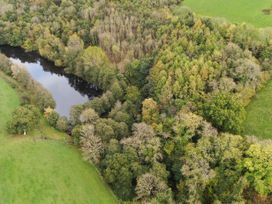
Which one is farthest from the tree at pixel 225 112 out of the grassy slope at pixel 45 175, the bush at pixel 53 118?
the bush at pixel 53 118

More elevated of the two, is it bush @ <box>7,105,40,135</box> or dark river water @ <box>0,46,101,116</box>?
bush @ <box>7,105,40,135</box>

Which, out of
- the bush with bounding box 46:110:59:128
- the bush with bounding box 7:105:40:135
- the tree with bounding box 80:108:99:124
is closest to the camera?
the tree with bounding box 80:108:99:124

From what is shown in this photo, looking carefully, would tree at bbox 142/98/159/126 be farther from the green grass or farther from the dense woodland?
the green grass

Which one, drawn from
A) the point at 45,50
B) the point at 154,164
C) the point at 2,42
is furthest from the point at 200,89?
the point at 2,42

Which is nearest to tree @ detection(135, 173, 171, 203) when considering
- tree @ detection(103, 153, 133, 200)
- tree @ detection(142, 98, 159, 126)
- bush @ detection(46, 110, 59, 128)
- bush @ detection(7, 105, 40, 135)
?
tree @ detection(103, 153, 133, 200)

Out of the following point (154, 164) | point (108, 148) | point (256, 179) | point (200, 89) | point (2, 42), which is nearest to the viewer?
point (256, 179)

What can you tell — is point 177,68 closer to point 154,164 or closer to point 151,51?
point 151,51

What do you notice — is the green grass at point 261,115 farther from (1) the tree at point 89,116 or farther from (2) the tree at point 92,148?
(1) the tree at point 89,116
